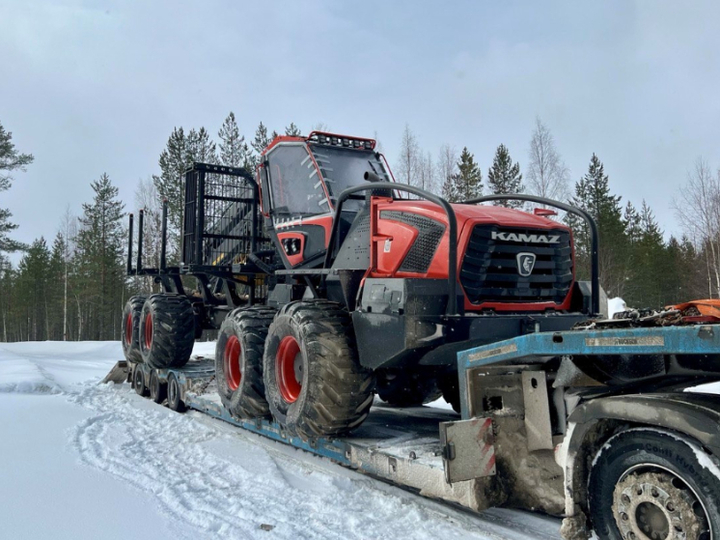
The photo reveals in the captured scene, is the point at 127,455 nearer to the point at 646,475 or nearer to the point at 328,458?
the point at 328,458

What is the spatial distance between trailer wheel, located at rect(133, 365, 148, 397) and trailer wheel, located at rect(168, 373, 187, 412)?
1.48m

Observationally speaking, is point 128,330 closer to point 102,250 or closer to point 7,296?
point 102,250

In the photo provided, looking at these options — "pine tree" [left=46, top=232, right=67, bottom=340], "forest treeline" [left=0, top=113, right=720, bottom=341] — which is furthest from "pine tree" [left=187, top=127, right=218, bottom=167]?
"pine tree" [left=46, top=232, right=67, bottom=340]

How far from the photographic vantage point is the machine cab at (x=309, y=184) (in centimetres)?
634

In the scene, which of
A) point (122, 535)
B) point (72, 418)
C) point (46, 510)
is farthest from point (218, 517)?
point (72, 418)

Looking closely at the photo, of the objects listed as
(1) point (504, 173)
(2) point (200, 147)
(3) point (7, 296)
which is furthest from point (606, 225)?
(3) point (7, 296)

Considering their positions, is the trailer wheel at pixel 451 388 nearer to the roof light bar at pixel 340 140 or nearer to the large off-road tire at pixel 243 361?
the large off-road tire at pixel 243 361

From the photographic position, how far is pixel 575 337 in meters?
Answer: 2.97

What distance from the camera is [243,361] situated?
629 cm

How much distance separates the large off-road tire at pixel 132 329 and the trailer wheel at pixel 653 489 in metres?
8.50

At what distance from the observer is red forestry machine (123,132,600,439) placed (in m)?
4.49

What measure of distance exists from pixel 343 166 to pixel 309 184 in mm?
469

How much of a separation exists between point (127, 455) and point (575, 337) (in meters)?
4.54

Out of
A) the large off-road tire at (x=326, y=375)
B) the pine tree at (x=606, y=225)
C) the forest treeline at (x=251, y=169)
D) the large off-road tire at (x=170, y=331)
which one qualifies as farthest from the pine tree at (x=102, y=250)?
the large off-road tire at (x=326, y=375)
